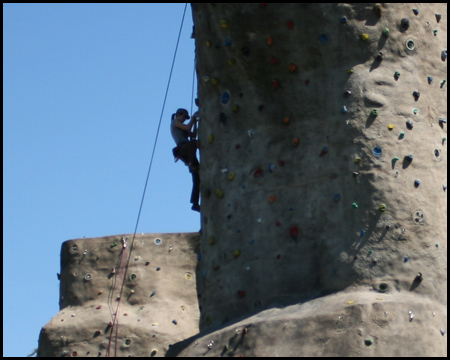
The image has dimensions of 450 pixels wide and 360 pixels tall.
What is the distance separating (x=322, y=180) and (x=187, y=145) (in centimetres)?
230

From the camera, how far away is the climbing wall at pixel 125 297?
16312 millimetres

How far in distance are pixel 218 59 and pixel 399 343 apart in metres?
3.29

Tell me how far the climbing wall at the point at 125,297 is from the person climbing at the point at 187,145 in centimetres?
369

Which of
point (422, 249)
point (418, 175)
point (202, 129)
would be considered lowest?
point (422, 249)

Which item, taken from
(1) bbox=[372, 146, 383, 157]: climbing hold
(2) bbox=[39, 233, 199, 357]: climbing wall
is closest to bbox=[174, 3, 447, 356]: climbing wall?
(1) bbox=[372, 146, 383, 157]: climbing hold

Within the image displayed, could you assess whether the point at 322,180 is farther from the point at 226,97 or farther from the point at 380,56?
→ the point at 226,97

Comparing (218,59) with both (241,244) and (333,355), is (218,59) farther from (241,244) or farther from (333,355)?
(333,355)

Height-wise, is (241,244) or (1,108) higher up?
(1,108)

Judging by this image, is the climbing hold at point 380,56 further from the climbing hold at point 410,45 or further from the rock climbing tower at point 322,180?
the climbing hold at point 410,45

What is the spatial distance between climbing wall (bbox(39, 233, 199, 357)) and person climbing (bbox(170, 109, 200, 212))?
12.1ft

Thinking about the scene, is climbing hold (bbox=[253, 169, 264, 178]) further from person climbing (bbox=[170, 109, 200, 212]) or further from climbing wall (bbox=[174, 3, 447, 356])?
person climbing (bbox=[170, 109, 200, 212])

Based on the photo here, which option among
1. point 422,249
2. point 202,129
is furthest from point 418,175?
point 202,129

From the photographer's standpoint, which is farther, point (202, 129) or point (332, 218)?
point (202, 129)

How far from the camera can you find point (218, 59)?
11906mm
